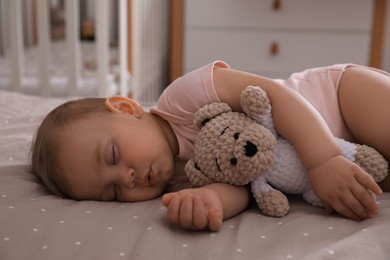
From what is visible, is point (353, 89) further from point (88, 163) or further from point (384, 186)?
point (88, 163)

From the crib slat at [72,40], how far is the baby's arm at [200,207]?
51.8 inches

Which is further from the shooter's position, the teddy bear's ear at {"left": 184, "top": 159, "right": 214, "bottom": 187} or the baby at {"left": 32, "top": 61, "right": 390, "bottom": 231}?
the teddy bear's ear at {"left": 184, "top": 159, "right": 214, "bottom": 187}

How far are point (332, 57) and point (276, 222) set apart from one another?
2.17 m

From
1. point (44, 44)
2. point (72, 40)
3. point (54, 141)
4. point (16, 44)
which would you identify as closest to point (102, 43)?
point (72, 40)

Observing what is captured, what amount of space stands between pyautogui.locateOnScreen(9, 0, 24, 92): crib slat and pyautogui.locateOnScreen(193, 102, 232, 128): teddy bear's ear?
1.36 meters

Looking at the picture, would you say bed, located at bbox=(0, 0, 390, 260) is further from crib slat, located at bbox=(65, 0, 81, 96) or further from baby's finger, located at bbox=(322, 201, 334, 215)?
crib slat, located at bbox=(65, 0, 81, 96)

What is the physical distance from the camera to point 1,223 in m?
0.70

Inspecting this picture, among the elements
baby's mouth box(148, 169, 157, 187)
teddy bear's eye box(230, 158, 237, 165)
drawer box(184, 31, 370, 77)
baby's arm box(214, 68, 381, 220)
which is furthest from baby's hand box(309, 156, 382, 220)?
drawer box(184, 31, 370, 77)

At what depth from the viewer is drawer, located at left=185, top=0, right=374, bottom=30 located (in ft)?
8.86

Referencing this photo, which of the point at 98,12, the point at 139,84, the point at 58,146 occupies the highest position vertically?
the point at 98,12

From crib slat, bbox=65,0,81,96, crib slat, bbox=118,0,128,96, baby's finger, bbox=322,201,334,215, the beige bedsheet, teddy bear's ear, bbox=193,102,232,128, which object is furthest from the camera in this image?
crib slat, bbox=118,0,128,96

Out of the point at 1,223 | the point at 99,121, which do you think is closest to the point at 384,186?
the point at 99,121

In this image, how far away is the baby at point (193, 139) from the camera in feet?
2.33

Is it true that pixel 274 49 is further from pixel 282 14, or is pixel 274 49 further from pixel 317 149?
pixel 317 149
